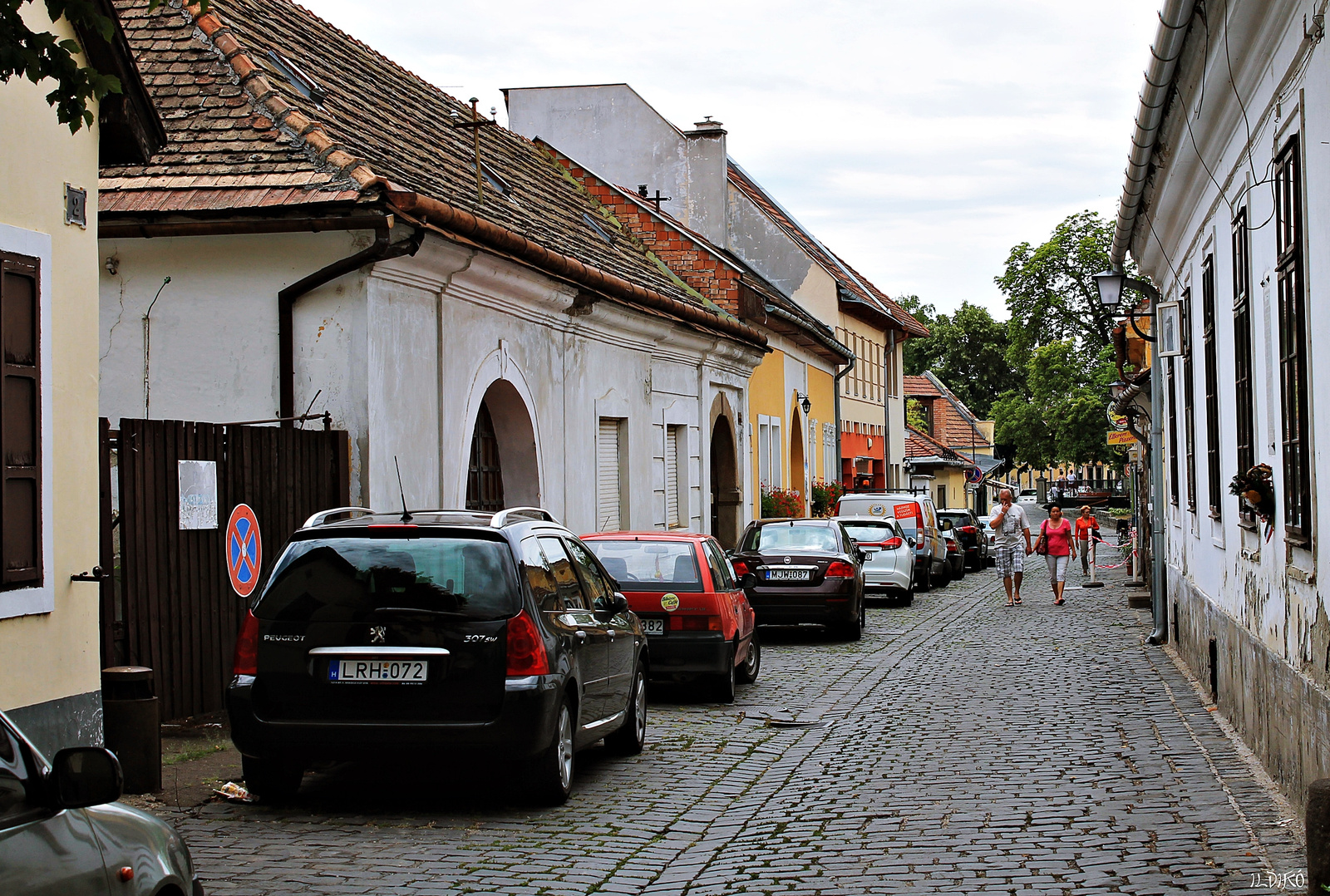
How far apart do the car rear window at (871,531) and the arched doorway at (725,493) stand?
216 centimetres

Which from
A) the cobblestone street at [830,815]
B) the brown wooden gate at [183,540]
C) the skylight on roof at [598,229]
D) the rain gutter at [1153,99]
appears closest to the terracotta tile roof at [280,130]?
the brown wooden gate at [183,540]

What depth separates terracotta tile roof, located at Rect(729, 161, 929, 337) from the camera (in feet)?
133

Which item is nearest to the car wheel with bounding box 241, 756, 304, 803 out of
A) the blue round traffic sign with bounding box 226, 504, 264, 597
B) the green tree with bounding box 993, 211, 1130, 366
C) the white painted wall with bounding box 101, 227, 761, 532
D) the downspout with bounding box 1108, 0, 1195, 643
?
the blue round traffic sign with bounding box 226, 504, 264, 597

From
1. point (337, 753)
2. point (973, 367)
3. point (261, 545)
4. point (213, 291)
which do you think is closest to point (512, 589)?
point (337, 753)

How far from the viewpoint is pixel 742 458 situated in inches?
1056

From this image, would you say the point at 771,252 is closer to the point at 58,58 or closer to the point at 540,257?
the point at 540,257

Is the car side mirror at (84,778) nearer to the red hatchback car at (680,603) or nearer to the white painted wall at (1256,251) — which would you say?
the white painted wall at (1256,251)

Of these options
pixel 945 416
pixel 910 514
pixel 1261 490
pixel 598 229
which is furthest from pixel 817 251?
pixel 945 416

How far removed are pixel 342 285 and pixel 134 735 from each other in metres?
4.73

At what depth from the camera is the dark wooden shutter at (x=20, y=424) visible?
7.64 metres

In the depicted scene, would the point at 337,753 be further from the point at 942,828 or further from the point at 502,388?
the point at 502,388

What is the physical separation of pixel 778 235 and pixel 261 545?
28620 millimetres

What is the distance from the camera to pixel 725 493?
86.8 ft

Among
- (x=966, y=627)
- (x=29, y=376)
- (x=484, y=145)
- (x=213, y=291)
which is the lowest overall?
(x=966, y=627)
